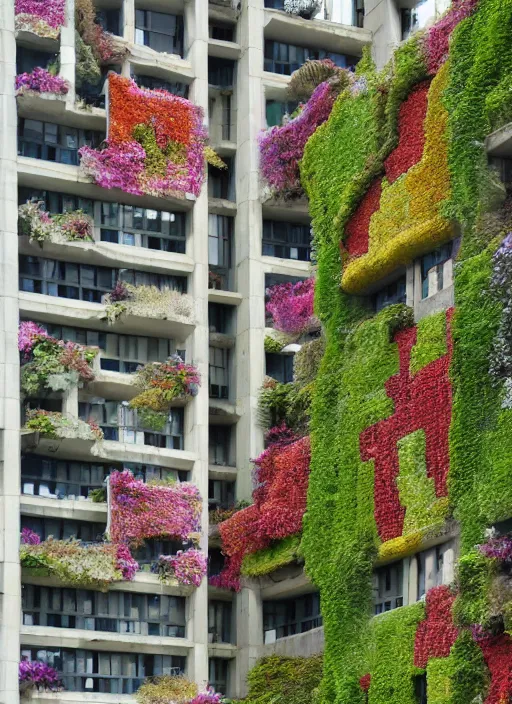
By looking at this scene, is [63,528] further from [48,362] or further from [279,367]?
[279,367]

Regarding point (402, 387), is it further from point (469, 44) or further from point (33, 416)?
point (33, 416)

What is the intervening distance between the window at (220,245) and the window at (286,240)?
5.69 ft

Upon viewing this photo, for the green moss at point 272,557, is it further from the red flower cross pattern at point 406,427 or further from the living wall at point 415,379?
the red flower cross pattern at point 406,427

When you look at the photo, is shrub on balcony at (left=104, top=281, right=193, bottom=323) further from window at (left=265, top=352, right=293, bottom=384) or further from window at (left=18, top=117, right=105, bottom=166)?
window at (left=18, top=117, right=105, bottom=166)

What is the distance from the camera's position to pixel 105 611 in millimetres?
84250

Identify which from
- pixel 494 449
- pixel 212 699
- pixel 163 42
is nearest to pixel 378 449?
pixel 494 449

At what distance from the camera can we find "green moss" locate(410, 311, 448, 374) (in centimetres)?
7206

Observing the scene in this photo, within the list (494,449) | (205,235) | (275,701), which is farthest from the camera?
(205,235)

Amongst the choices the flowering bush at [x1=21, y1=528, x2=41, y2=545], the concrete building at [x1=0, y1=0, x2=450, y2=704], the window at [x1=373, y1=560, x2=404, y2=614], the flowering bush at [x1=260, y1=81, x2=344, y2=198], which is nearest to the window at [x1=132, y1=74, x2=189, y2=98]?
the concrete building at [x1=0, y1=0, x2=450, y2=704]

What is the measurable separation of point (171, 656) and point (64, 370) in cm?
1238

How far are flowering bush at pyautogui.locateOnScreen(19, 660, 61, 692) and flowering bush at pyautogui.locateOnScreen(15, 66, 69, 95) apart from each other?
23.8 meters

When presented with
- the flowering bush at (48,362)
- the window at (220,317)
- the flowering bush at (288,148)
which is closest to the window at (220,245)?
the window at (220,317)

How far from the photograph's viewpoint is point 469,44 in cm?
7269

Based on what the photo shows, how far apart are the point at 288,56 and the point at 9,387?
22335mm
